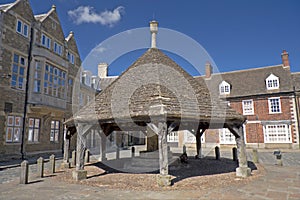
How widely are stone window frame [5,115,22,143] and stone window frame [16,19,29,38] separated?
6.36 m

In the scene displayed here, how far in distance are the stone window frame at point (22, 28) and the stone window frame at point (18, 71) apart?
1845 millimetres

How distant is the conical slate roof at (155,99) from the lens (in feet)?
24.5

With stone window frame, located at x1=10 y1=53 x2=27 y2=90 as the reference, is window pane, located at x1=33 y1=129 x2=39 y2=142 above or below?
below

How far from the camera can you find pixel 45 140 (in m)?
18.2

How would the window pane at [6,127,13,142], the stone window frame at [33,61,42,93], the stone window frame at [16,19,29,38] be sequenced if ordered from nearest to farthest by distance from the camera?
the window pane at [6,127,13,142] < the stone window frame at [16,19,29,38] < the stone window frame at [33,61,42,93]

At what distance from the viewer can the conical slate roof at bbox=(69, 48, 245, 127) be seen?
748cm

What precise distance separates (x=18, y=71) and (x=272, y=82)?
25.9 m

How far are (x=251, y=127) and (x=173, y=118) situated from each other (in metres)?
21.1

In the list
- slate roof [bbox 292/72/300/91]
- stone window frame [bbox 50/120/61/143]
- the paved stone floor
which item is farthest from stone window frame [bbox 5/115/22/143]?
slate roof [bbox 292/72/300/91]

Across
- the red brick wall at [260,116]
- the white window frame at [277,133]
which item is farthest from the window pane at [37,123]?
the white window frame at [277,133]

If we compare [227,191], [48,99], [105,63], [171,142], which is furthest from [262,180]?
[105,63]

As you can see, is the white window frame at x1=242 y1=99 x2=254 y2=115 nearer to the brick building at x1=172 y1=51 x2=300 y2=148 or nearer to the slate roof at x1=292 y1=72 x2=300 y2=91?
the brick building at x1=172 y1=51 x2=300 y2=148

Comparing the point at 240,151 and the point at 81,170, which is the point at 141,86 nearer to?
the point at 81,170

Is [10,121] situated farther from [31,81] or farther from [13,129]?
[31,81]
